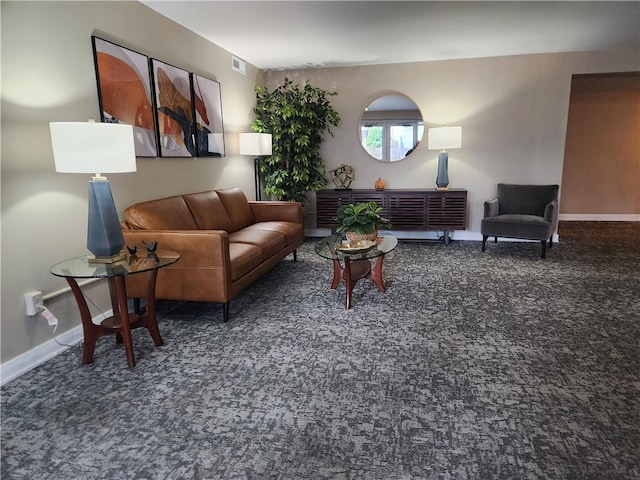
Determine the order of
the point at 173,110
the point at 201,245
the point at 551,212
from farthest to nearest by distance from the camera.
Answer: the point at 551,212
the point at 173,110
the point at 201,245

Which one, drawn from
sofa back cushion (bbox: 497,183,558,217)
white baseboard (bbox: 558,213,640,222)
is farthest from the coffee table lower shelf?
white baseboard (bbox: 558,213,640,222)

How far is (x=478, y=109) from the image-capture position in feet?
16.6

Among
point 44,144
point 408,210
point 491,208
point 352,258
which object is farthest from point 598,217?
point 44,144

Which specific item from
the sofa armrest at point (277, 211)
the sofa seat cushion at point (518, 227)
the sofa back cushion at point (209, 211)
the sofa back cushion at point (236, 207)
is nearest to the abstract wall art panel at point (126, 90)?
the sofa back cushion at point (209, 211)

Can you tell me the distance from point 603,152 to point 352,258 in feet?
18.8

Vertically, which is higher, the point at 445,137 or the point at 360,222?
the point at 445,137

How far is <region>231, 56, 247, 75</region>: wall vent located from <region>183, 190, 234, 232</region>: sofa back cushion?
1643 mm

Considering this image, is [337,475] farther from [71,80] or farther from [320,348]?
[71,80]

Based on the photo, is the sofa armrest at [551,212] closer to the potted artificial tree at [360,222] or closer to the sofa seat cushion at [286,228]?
the potted artificial tree at [360,222]

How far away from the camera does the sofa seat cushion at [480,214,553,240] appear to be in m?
4.25

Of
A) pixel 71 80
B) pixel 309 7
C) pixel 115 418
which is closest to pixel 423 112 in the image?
pixel 309 7

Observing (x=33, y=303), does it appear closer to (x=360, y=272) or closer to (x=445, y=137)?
(x=360, y=272)

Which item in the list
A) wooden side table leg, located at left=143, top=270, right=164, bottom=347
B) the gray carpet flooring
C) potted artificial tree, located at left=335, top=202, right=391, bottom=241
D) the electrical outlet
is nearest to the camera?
the gray carpet flooring

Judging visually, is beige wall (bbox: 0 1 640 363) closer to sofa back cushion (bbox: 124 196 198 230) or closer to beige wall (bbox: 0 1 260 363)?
beige wall (bbox: 0 1 260 363)
